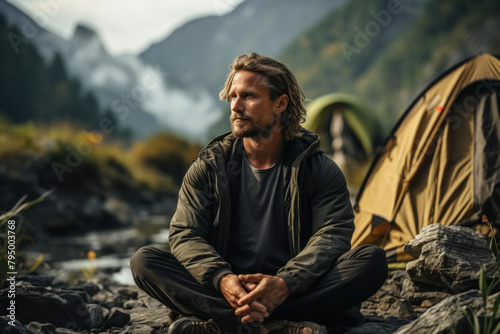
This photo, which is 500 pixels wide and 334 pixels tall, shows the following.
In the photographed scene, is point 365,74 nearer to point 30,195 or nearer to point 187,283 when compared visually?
point 30,195

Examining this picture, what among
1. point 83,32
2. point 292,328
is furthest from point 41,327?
point 83,32

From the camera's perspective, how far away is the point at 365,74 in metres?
59.9

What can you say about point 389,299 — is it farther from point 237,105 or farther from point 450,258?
point 237,105

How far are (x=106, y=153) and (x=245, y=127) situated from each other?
1763cm

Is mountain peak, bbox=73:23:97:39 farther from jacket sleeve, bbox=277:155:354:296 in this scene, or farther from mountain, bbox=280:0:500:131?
jacket sleeve, bbox=277:155:354:296

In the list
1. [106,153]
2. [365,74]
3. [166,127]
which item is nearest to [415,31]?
[365,74]

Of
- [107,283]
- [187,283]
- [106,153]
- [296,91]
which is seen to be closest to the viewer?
[187,283]

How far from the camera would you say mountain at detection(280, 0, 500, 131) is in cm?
4747

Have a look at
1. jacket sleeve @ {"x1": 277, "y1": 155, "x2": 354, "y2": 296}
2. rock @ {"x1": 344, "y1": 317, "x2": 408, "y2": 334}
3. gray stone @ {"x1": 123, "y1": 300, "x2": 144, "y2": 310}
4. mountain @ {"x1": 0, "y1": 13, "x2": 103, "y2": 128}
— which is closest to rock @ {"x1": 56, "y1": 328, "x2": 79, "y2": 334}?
gray stone @ {"x1": 123, "y1": 300, "x2": 144, "y2": 310}

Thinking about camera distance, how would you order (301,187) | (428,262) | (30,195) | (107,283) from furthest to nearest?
(30,195) < (107,283) < (428,262) < (301,187)

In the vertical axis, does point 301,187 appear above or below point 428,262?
above

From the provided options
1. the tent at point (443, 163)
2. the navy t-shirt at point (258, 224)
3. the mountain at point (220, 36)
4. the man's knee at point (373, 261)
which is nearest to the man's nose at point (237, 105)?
the navy t-shirt at point (258, 224)

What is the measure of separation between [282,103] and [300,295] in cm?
142

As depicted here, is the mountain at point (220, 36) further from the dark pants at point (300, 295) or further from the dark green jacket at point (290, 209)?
the dark pants at point (300, 295)
